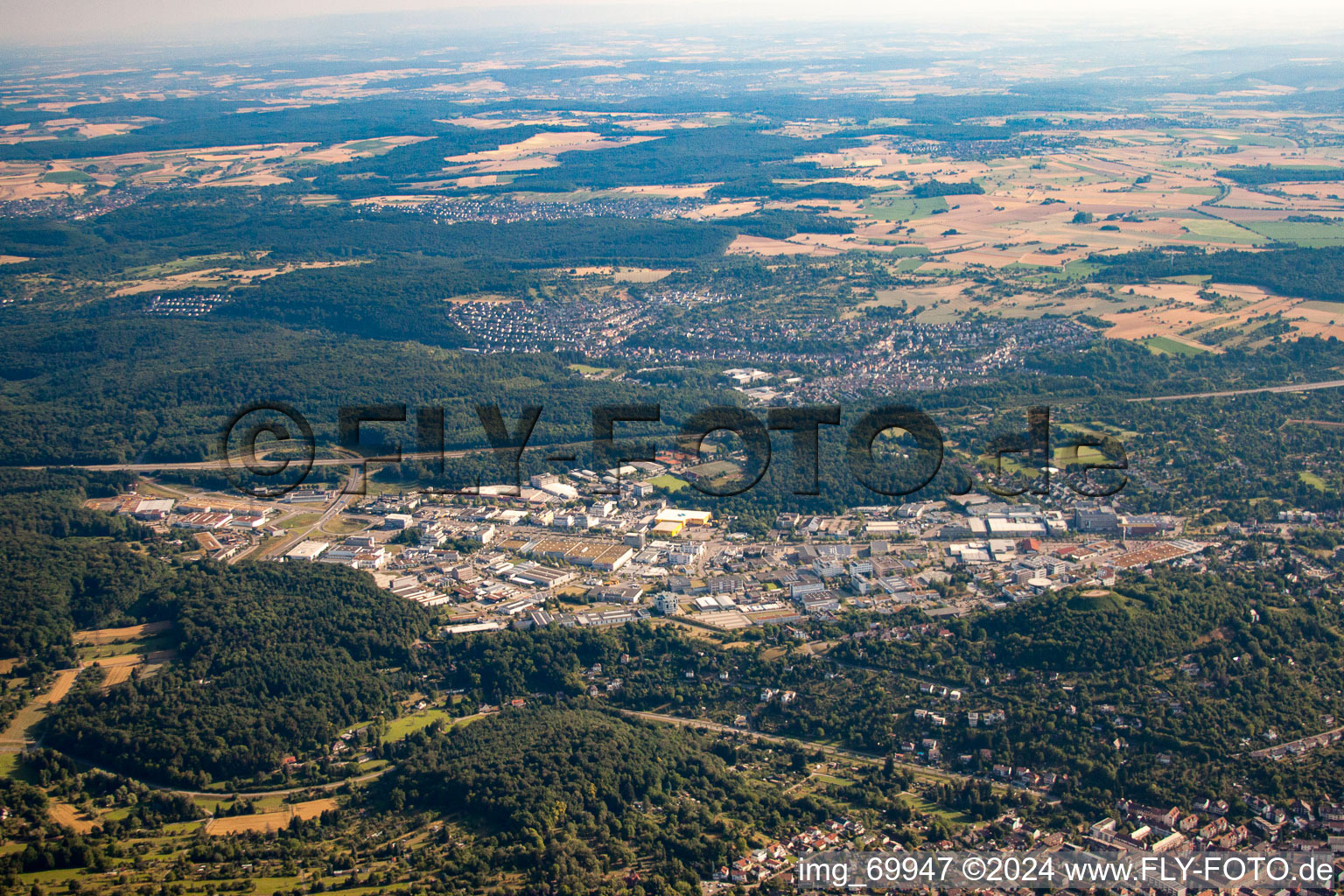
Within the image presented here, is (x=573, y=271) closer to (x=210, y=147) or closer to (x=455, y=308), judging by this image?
(x=455, y=308)

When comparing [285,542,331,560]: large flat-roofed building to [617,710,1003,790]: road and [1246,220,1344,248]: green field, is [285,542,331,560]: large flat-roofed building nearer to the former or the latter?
[617,710,1003,790]: road

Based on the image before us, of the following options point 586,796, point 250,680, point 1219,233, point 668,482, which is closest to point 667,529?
point 668,482

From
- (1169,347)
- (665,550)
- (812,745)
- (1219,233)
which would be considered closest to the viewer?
(812,745)

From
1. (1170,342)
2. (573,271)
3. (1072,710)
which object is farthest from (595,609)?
(573,271)

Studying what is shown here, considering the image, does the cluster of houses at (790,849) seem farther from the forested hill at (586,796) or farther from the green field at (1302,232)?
the green field at (1302,232)

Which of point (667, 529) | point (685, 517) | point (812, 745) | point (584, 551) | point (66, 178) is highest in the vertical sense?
point (66, 178)

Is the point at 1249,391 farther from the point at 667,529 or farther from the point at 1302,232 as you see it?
the point at 1302,232

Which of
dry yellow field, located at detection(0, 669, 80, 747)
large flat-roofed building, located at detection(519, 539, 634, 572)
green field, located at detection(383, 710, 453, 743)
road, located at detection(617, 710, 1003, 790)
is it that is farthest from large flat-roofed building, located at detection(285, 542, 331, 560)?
road, located at detection(617, 710, 1003, 790)
